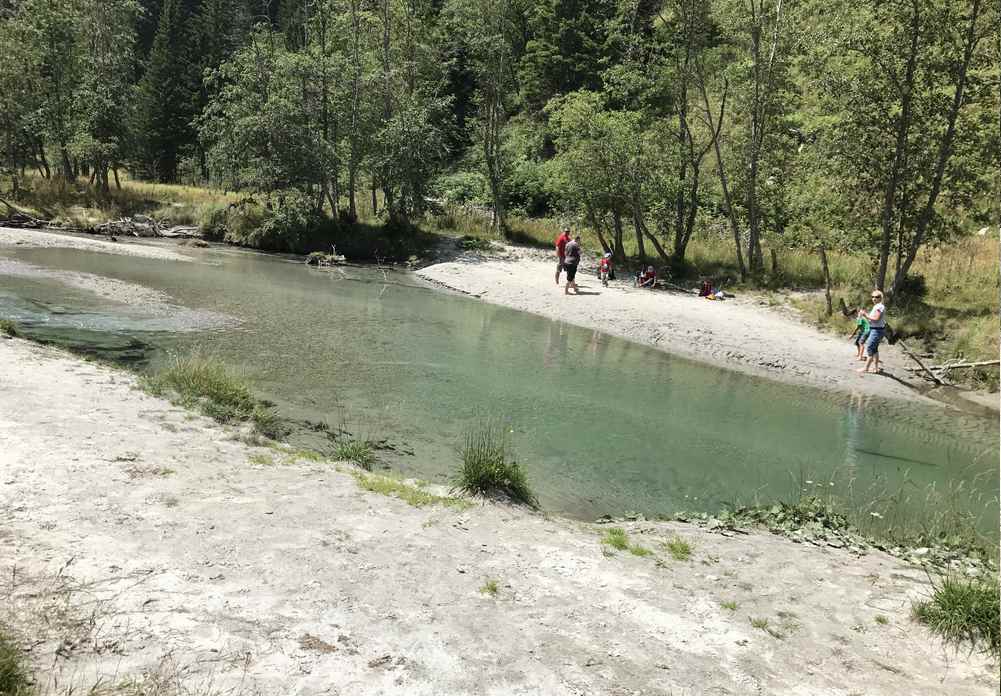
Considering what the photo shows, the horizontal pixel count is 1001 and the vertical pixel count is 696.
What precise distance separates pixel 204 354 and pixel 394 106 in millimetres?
27021

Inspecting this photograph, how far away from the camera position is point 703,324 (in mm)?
21766

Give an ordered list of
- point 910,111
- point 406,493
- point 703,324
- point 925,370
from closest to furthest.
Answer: point 406,493, point 925,370, point 910,111, point 703,324

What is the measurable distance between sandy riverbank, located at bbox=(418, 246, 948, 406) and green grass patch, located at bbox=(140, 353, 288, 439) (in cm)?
1294

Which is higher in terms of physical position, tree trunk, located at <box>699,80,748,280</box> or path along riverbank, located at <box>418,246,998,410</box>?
tree trunk, located at <box>699,80,748,280</box>

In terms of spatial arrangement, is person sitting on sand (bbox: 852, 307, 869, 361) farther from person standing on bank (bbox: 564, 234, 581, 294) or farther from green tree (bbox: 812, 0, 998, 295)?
Result: person standing on bank (bbox: 564, 234, 581, 294)

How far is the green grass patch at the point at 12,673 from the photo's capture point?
3.62 meters

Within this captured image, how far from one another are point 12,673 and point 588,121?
2843cm

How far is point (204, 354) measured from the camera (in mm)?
15117

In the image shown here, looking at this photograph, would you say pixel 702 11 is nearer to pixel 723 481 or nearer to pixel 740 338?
pixel 740 338

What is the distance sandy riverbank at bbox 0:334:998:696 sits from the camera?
4516mm

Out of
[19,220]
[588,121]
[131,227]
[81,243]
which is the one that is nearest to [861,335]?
[588,121]

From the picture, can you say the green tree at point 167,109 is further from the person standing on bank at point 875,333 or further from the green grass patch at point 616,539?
the green grass patch at point 616,539

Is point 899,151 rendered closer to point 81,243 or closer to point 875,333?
point 875,333

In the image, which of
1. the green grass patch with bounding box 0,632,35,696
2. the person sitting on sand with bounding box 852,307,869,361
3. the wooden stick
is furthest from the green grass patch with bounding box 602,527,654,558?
the person sitting on sand with bounding box 852,307,869,361
